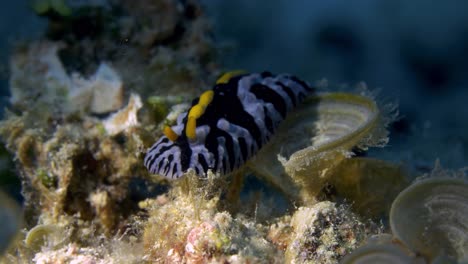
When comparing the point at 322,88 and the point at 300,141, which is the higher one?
the point at 322,88

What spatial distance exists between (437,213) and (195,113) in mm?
1738

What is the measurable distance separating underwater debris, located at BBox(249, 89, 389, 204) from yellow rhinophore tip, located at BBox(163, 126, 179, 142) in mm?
668

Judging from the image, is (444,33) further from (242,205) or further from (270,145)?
(242,205)

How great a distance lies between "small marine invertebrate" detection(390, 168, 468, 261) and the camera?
205 centimetres

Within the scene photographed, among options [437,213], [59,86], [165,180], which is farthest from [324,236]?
[59,86]

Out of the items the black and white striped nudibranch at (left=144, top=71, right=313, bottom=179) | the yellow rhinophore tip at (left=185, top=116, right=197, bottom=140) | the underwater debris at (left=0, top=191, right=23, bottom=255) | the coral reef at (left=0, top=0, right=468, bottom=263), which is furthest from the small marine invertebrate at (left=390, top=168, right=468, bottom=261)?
the underwater debris at (left=0, top=191, right=23, bottom=255)

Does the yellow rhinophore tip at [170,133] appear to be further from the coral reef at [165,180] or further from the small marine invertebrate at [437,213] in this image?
the small marine invertebrate at [437,213]

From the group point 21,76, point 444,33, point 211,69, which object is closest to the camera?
point 21,76

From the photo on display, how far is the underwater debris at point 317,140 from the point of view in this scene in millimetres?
2605

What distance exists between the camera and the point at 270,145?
3172 mm

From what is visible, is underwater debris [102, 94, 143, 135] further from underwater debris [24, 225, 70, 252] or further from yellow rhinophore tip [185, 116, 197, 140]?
underwater debris [24, 225, 70, 252]

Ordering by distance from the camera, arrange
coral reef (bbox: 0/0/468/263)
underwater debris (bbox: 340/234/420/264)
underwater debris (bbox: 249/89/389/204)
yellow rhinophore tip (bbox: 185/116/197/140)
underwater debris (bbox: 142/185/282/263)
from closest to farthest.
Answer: underwater debris (bbox: 340/234/420/264)
underwater debris (bbox: 142/185/282/263)
coral reef (bbox: 0/0/468/263)
underwater debris (bbox: 249/89/389/204)
yellow rhinophore tip (bbox: 185/116/197/140)

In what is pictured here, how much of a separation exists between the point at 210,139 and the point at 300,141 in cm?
88

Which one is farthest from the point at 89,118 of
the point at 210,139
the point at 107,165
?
the point at 210,139
